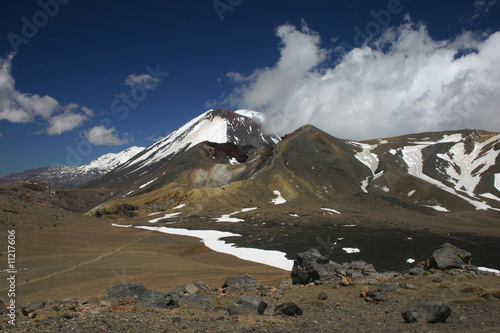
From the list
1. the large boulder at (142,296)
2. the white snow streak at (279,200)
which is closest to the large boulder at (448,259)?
the large boulder at (142,296)

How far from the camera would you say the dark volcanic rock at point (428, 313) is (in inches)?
334

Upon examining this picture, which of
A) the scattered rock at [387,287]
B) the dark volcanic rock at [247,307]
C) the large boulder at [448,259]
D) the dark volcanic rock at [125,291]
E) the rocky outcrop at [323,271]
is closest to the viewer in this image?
the dark volcanic rock at [247,307]

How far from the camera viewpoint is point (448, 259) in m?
18.6

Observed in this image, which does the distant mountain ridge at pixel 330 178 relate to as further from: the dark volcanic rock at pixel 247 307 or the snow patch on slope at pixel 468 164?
the dark volcanic rock at pixel 247 307

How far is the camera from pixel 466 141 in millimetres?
157875

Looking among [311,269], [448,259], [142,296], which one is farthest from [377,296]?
[448,259]

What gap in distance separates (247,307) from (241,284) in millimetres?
6418

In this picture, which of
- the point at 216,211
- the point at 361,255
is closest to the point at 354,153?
the point at 216,211

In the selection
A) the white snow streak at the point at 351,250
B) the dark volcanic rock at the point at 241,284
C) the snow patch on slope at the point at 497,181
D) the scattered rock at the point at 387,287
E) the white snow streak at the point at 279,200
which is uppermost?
the snow patch on slope at the point at 497,181

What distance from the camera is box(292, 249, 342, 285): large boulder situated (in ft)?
56.5

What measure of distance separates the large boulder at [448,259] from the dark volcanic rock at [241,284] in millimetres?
12019

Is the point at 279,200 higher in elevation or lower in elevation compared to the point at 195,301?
higher

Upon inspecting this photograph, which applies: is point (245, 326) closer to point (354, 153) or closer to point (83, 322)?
point (83, 322)

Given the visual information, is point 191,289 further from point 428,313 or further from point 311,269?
point 428,313
